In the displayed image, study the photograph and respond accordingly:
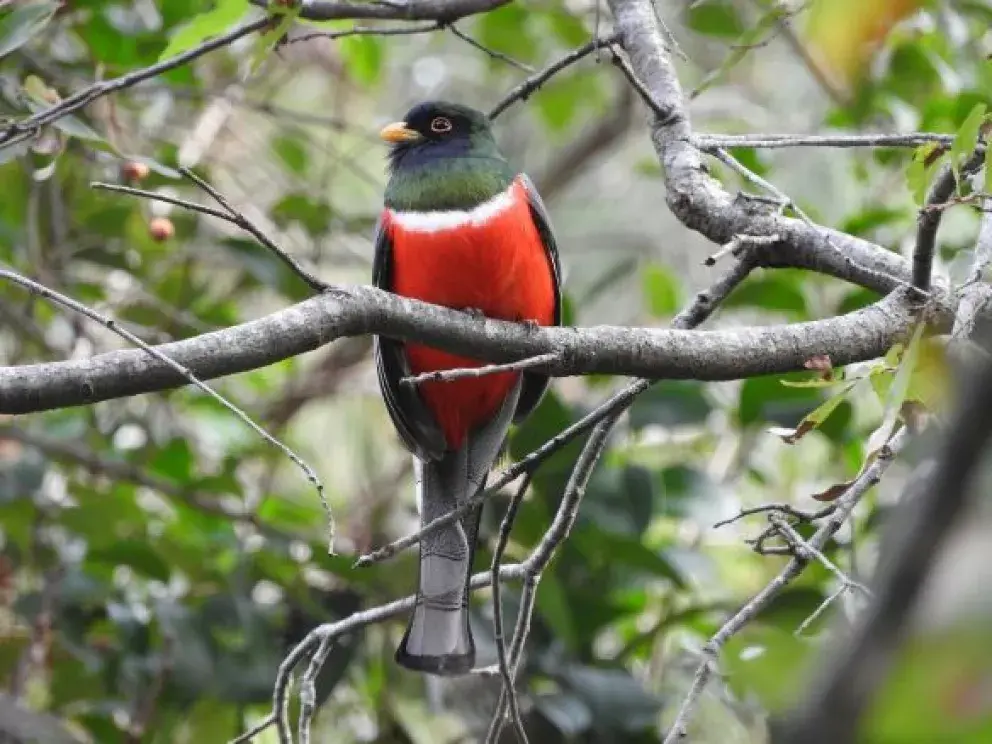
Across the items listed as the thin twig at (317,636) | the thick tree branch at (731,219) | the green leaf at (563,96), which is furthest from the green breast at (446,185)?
the green leaf at (563,96)

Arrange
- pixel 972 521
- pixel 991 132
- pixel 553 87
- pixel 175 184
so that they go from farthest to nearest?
pixel 553 87 < pixel 175 184 < pixel 991 132 < pixel 972 521

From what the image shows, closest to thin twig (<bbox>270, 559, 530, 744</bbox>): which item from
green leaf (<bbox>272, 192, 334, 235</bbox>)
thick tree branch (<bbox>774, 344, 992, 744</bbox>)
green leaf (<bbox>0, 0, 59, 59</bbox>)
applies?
green leaf (<bbox>0, 0, 59, 59</bbox>)

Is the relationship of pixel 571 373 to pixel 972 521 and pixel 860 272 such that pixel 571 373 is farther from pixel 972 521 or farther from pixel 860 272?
pixel 972 521

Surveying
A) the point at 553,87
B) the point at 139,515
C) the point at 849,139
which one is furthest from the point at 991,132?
the point at 553,87

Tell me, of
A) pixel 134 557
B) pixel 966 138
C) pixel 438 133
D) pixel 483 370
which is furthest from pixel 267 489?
pixel 966 138

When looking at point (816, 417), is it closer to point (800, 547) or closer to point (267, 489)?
point (800, 547)

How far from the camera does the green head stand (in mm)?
3629

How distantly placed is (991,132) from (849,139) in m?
0.29

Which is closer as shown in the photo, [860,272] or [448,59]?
[860,272]

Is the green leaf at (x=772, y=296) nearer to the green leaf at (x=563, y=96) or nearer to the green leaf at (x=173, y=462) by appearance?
the green leaf at (x=173, y=462)

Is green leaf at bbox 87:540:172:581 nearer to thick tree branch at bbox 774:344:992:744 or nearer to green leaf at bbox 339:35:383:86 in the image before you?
green leaf at bbox 339:35:383:86

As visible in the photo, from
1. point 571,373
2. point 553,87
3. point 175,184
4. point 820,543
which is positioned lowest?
point 820,543

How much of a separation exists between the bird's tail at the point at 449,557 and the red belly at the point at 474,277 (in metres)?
0.09

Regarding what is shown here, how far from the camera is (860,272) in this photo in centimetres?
262
